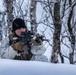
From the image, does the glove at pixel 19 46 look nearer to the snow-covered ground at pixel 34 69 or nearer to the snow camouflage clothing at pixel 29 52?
the snow camouflage clothing at pixel 29 52

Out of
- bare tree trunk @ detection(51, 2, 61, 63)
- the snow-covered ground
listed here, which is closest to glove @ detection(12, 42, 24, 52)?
the snow-covered ground

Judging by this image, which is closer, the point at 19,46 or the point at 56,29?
the point at 19,46

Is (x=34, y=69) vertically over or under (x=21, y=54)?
over

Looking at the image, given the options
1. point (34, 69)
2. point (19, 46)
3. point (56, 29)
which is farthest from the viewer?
point (56, 29)

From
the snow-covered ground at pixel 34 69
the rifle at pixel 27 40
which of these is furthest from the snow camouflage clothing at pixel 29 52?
the snow-covered ground at pixel 34 69

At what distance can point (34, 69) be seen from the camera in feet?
3.11

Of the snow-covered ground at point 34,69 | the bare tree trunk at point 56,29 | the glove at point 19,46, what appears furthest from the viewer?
the bare tree trunk at point 56,29

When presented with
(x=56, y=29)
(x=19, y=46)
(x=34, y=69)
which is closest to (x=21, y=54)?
(x=19, y=46)

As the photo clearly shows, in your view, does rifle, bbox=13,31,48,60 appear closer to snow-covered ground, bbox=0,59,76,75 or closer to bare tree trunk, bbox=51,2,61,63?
snow-covered ground, bbox=0,59,76,75

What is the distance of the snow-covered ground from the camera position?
928 mm

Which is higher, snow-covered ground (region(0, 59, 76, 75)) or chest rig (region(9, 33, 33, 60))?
snow-covered ground (region(0, 59, 76, 75))

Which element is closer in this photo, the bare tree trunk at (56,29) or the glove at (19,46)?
the glove at (19,46)

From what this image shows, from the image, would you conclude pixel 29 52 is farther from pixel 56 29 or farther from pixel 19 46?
pixel 56 29

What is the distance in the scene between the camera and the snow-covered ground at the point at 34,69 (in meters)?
0.93
